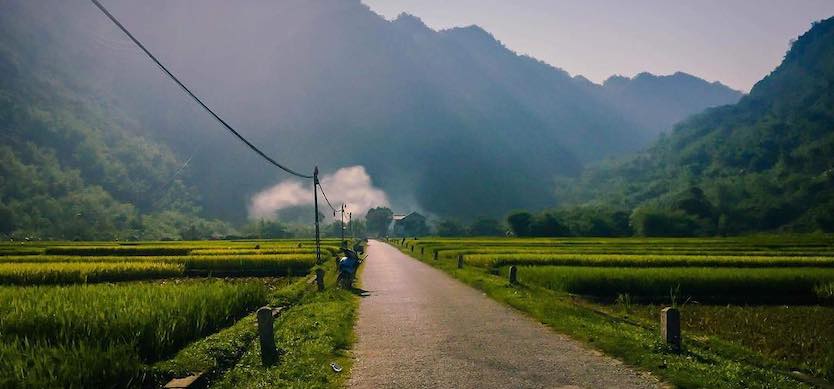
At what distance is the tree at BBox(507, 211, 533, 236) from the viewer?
107 meters

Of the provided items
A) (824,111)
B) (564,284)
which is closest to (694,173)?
(824,111)

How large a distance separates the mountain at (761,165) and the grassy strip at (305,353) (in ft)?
319

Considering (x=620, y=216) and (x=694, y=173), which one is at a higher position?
(x=694, y=173)

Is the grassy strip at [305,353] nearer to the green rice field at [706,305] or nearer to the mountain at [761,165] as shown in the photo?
the green rice field at [706,305]

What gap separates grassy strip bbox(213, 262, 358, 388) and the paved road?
0.37 meters

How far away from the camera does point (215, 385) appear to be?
7543mm

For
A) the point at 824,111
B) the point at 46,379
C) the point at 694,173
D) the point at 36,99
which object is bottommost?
the point at 46,379

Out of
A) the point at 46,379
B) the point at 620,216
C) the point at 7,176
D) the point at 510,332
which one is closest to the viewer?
the point at 46,379

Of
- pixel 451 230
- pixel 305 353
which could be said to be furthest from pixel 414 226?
pixel 305 353

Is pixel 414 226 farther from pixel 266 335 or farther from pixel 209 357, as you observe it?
pixel 209 357

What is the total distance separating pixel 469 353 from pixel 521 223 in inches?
3995

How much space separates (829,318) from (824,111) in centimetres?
16667

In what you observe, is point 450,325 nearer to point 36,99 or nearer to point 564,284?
point 564,284

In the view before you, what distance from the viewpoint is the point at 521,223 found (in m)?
109
